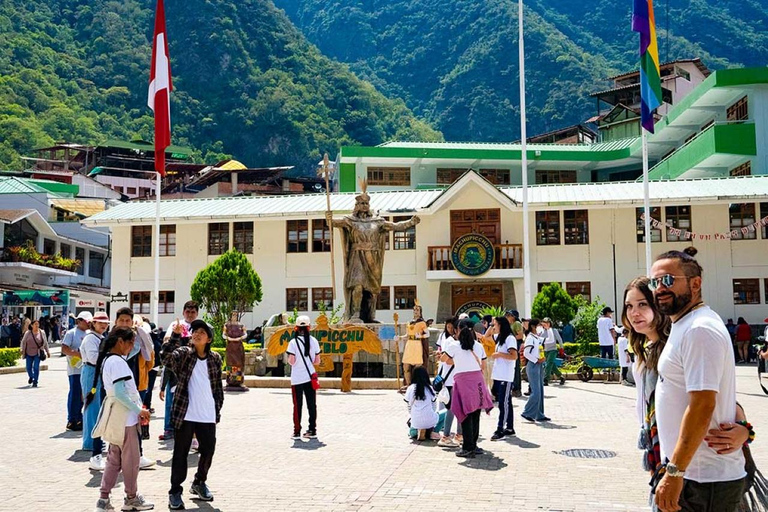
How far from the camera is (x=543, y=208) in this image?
30.2m

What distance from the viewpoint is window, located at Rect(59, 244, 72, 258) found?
47000mm

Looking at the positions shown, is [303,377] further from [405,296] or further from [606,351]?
[405,296]

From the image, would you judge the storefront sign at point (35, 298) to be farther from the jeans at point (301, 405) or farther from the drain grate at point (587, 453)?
the drain grate at point (587, 453)

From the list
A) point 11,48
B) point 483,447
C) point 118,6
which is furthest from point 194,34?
point 483,447

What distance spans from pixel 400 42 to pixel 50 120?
6418cm

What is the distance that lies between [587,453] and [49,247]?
136ft

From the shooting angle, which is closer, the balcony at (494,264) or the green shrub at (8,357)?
the green shrub at (8,357)

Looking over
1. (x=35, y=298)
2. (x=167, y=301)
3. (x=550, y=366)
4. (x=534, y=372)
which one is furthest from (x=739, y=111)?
(x=35, y=298)

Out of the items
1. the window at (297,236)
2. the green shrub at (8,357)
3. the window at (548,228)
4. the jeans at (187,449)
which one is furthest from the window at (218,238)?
the jeans at (187,449)

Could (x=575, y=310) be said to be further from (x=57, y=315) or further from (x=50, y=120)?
(x=50, y=120)

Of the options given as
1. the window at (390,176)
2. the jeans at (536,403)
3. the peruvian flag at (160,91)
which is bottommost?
the jeans at (536,403)

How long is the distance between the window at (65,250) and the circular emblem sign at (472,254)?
2687cm

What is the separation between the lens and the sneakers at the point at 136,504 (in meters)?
6.68

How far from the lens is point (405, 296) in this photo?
31422 mm
